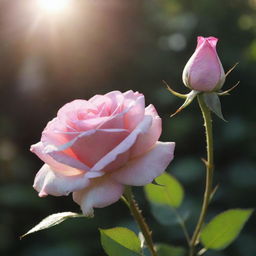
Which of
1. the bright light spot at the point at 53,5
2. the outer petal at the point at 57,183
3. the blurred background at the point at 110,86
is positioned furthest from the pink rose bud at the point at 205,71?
the bright light spot at the point at 53,5

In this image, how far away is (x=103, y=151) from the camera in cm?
62

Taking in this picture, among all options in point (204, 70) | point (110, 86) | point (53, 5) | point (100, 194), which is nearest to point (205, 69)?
point (204, 70)

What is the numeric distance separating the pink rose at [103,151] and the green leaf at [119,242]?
0.23 feet

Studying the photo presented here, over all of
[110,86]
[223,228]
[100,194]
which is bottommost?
[110,86]

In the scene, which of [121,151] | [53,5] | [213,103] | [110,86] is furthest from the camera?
[53,5]

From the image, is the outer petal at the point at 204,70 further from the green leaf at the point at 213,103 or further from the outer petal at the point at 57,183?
the outer petal at the point at 57,183

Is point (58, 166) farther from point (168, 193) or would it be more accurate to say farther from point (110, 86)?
point (110, 86)

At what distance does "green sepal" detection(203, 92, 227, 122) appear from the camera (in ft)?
2.22

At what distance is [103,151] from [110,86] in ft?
6.61

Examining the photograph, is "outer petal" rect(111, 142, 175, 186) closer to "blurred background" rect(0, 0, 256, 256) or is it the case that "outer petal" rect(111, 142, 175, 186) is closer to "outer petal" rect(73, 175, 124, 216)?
"outer petal" rect(73, 175, 124, 216)

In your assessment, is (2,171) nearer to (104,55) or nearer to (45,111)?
(45,111)

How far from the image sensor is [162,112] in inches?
88.6

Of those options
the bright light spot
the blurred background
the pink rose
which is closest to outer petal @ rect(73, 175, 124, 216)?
the pink rose

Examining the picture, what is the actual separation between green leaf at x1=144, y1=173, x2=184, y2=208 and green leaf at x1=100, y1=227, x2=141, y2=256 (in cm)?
21
